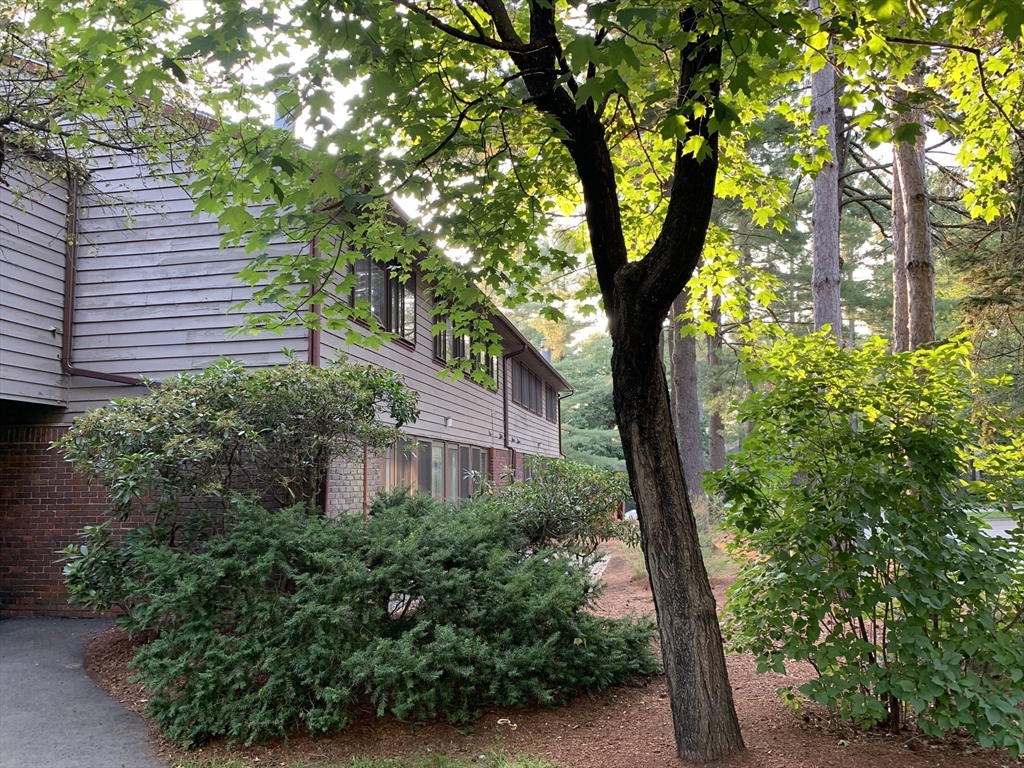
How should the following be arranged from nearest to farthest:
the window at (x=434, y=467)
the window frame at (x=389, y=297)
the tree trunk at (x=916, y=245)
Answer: the tree trunk at (x=916, y=245) < the window frame at (x=389, y=297) < the window at (x=434, y=467)

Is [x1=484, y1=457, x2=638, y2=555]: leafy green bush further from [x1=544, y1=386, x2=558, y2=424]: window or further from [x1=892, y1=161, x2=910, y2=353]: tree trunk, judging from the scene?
[x1=544, y1=386, x2=558, y2=424]: window

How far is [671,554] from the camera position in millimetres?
4312

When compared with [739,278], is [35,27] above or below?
above

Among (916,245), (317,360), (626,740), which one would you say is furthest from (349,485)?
(916,245)

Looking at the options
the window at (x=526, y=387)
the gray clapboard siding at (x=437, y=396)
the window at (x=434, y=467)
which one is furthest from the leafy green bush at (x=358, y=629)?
the window at (x=526, y=387)

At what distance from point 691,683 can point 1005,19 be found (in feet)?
12.2

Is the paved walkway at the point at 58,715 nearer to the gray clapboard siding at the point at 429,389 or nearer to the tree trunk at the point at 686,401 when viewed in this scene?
the gray clapboard siding at the point at 429,389

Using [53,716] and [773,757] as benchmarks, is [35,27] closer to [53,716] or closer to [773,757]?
[53,716]

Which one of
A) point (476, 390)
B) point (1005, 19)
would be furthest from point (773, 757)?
point (476, 390)

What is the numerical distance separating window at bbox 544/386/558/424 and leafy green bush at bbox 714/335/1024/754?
2232 cm

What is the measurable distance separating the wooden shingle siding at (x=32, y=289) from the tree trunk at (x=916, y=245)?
9.86 meters

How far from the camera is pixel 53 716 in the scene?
Result: 580 centimetres

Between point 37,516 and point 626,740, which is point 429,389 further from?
point 626,740

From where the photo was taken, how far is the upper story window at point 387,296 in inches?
417
